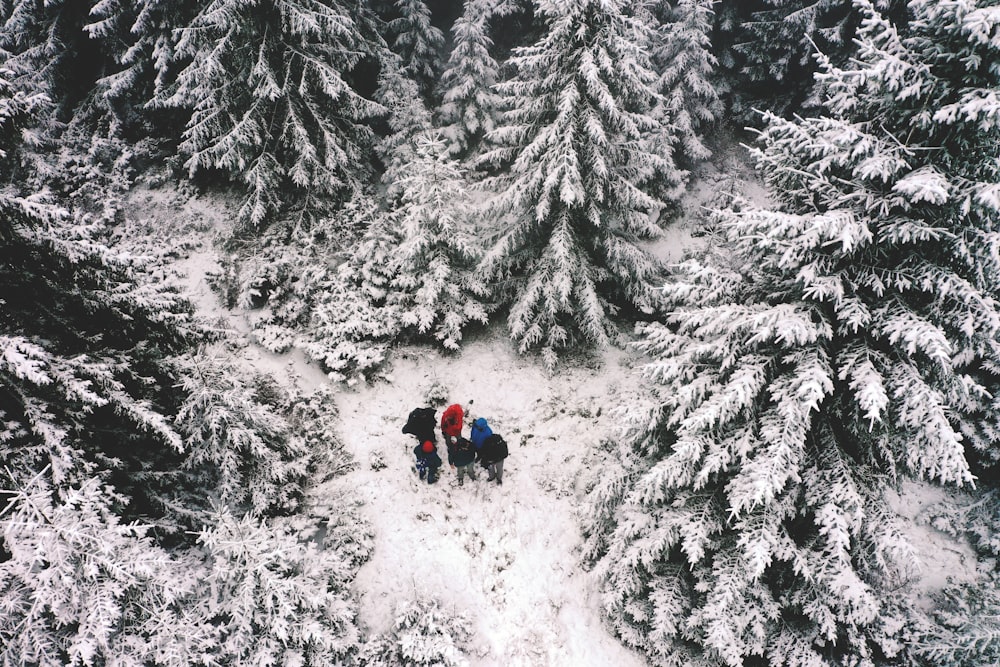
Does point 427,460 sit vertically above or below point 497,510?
above

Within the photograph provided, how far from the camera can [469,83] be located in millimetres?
15719

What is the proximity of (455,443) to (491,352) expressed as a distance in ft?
13.1

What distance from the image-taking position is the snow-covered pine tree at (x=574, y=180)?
10180 millimetres

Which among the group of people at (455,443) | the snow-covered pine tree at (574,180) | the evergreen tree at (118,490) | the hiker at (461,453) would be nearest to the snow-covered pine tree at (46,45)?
the evergreen tree at (118,490)

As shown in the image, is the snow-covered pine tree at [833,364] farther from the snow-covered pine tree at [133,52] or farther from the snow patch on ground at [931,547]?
the snow-covered pine tree at [133,52]

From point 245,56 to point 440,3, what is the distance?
12.0 meters

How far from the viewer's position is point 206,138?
14.1 meters

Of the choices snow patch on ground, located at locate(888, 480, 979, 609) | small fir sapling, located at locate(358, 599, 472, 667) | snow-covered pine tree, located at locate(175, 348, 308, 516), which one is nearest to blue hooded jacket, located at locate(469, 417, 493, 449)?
small fir sapling, located at locate(358, 599, 472, 667)

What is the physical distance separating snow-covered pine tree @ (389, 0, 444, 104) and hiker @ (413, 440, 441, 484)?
46.9ft

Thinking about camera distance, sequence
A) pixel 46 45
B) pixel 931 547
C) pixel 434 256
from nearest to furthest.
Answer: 1. pixel 931 547
2. pixel 434 256
3. pixel 46 45

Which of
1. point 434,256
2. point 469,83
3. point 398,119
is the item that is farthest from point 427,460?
point 469,83

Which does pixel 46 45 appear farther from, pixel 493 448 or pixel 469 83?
pixel 493 448

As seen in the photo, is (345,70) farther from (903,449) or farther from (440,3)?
(903,449)

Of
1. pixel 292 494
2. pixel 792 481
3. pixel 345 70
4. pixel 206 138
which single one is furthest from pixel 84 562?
pixel 345 70
